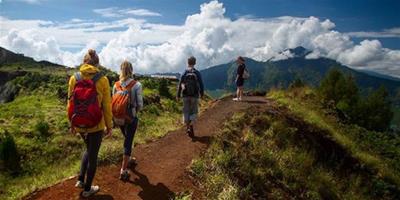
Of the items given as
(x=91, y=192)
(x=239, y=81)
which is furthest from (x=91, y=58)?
(x=239, y=81)

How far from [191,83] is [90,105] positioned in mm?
6051

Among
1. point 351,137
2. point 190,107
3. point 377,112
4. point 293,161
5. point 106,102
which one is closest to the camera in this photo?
→ point 106,102

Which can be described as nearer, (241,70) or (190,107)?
(190,107)

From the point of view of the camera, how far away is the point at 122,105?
941cm

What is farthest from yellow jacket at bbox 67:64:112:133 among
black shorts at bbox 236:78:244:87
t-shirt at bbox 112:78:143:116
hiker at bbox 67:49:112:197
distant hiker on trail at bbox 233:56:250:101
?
black shorts at bbox 236:78:244:87

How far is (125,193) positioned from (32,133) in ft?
40.1

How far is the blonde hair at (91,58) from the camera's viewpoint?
8.11 meters

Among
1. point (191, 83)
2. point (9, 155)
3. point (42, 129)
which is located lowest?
point (9, 155)

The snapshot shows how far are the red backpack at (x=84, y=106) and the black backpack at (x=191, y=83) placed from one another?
5.88 metres

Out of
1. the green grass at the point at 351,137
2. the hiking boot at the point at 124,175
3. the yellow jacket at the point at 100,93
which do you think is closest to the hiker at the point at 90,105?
the yellow jacket at the point at 100,93

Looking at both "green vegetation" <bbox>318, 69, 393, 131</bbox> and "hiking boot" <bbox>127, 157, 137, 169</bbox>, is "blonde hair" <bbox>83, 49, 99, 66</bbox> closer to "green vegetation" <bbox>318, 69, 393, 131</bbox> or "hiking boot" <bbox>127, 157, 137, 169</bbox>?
"hiking boot" <bbox>127, 157, 137, 169</bbox>

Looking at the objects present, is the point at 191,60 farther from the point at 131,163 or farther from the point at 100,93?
the point at 100,93

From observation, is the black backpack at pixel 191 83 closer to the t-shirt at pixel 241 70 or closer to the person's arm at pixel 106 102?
the person's arm at pixel 106 102

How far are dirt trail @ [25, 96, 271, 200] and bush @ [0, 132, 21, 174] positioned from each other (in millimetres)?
6756
